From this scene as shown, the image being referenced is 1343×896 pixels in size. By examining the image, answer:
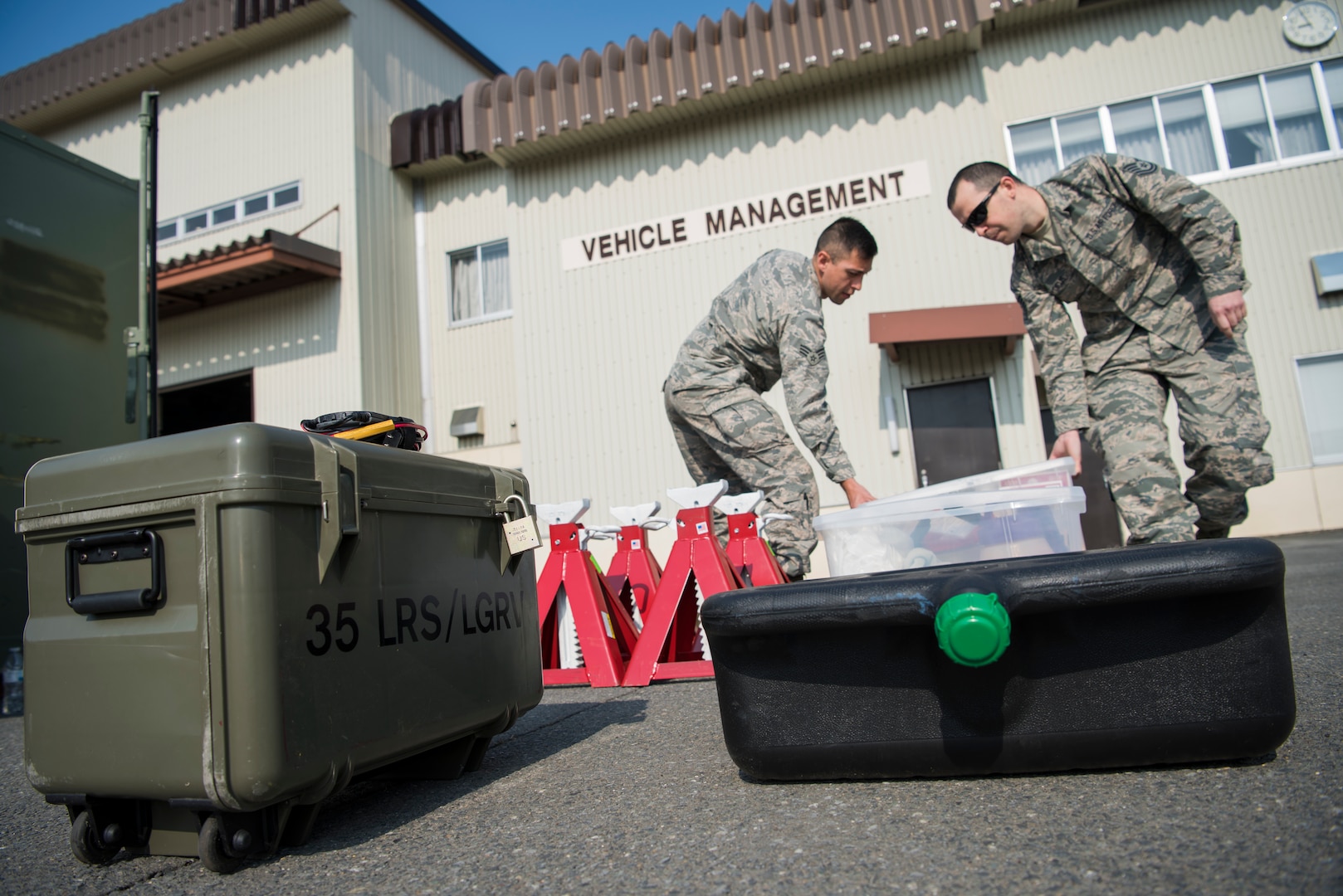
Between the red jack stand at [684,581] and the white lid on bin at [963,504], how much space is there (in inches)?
27.9

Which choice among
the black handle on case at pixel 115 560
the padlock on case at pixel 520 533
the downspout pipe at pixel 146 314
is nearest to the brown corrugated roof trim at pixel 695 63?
the downspout pipe at pixel 146 314

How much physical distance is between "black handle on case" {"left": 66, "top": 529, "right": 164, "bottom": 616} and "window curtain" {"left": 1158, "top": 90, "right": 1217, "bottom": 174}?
35.0 ft

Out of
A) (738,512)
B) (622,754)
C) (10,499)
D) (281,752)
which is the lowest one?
(622,754)

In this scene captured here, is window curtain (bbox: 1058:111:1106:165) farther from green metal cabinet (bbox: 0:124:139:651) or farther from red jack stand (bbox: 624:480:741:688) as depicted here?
green metal cabinet (bbox: 0:124:139:651)

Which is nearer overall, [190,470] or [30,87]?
[190,470]

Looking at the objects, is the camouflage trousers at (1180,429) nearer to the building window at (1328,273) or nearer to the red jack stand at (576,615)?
the red jack stand at (576,615)

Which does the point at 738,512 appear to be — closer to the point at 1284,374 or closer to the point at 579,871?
the point at 579,871

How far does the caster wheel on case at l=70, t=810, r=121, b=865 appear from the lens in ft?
4.85

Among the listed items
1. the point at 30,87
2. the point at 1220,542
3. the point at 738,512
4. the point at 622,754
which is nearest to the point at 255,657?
the point at 622,754

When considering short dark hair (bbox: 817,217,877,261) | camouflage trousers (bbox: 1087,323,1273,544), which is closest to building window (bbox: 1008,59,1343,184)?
short dark hair (bbox: 817,217,877,261)

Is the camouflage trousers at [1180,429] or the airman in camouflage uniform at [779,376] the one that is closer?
the camouflage trousers at [1180,429]

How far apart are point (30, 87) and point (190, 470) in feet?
53.2

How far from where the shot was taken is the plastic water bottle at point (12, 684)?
12.1 ft

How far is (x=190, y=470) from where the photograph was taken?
1.42m
